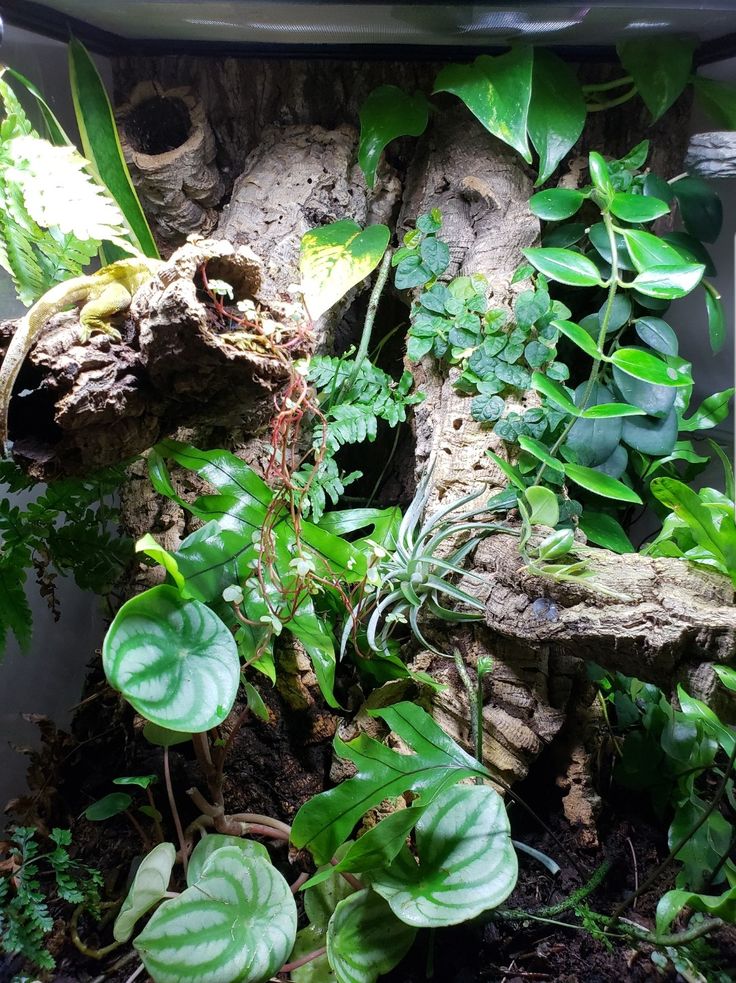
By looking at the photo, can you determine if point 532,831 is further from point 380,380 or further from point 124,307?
point 124,307

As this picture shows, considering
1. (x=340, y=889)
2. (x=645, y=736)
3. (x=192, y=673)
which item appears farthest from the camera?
(x=645, y=736)

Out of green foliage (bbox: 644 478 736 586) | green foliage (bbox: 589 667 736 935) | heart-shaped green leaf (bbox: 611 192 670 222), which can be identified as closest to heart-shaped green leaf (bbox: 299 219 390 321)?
heart-shaped green leaf (bbox: 611 192 670 222)

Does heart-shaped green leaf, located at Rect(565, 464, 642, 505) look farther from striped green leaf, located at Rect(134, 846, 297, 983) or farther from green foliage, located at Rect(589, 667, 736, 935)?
striped green leaf, located at Rect(134, 846, 297, 983)

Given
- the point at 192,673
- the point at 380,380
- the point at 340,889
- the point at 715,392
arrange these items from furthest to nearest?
1. the point at 715,392
2. the point at 380,380
3. the point at 340,889
4. the point at 192,673

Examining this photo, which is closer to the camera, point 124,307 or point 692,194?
point 124,307

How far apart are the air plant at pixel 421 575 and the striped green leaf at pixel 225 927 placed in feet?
1.37

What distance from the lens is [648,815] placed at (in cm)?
148

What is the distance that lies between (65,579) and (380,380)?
3.01 feet

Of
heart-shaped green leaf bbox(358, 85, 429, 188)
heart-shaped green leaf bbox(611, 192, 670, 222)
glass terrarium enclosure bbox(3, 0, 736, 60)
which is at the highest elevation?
glass terrarium enclosure bbox(3, 0, 736, 60)

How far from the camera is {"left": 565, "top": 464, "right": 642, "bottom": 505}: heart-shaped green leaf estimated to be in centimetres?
141

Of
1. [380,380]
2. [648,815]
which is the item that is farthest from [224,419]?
[648,815]

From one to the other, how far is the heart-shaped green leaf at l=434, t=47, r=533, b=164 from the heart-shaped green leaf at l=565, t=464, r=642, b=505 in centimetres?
68

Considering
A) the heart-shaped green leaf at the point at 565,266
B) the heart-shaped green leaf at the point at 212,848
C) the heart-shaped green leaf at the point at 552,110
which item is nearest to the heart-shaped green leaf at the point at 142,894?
the heart-shaped green leaf at the point at 212,848

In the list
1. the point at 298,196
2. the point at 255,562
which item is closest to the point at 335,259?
the point at 298,196
